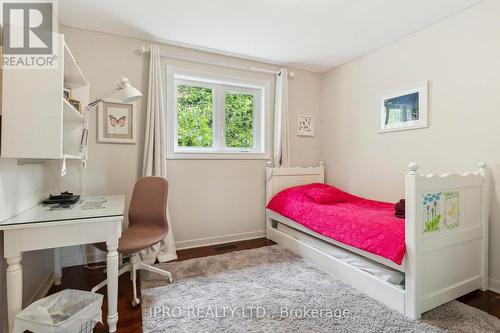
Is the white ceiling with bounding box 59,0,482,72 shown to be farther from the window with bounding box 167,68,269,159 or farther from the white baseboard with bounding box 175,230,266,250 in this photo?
the white baseboard with bounding box 175,230,266,250

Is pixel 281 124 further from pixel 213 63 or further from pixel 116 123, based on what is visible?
pixel 116 123

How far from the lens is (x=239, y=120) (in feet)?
11.4

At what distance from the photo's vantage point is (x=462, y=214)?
1926 mm

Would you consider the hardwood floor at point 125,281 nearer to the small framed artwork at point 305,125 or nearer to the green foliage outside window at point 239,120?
the green foliage outside window at point 239,120

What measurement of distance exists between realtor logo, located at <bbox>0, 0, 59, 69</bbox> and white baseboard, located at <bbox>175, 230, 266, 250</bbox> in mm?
2236

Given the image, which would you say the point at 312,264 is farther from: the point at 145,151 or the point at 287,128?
the point at 145,151

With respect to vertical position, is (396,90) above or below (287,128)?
above

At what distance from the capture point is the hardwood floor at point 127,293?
65.1 inches

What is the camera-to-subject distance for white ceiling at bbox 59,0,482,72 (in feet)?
7.22

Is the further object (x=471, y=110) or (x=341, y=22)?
(x=341, y=22)

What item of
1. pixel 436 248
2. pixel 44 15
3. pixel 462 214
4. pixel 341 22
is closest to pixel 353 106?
pixel 341 22

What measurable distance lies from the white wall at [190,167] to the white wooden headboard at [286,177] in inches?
5.8

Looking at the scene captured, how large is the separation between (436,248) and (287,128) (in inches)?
88.1

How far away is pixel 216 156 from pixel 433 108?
7.98 feet
